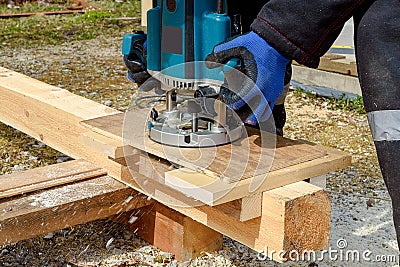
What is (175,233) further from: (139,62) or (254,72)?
(254,72)

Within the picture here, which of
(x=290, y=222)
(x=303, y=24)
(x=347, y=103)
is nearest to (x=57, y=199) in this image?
(x=290, y=222)

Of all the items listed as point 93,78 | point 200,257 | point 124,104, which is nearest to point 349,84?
point 124,104

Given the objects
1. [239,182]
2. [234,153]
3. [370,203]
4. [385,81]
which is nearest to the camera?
[385,81]

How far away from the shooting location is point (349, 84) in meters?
4.35

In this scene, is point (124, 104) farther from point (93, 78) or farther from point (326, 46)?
point (326, 46)

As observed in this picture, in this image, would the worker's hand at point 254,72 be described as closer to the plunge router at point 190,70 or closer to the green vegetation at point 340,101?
the plunge router at point 190,70

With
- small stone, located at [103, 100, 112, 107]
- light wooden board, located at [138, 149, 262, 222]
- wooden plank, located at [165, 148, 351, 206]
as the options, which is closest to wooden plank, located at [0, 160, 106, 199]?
light wooden board, located at [138, 149, 262, 222]

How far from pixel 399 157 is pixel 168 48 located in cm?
79

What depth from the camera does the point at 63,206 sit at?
2.12 m

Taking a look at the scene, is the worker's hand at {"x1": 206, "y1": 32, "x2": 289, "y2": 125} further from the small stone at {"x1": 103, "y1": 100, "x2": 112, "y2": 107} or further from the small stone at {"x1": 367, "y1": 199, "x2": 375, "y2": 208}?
the small stone at {"x1": 103, "y1": 100, "x2": 112, "y2": 107}

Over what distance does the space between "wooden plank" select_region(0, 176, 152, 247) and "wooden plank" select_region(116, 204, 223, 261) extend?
0.09 m

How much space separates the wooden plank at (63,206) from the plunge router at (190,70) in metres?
0.35

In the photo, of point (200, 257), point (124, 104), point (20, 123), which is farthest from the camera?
point (124, 104)

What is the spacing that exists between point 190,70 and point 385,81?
0.60m
